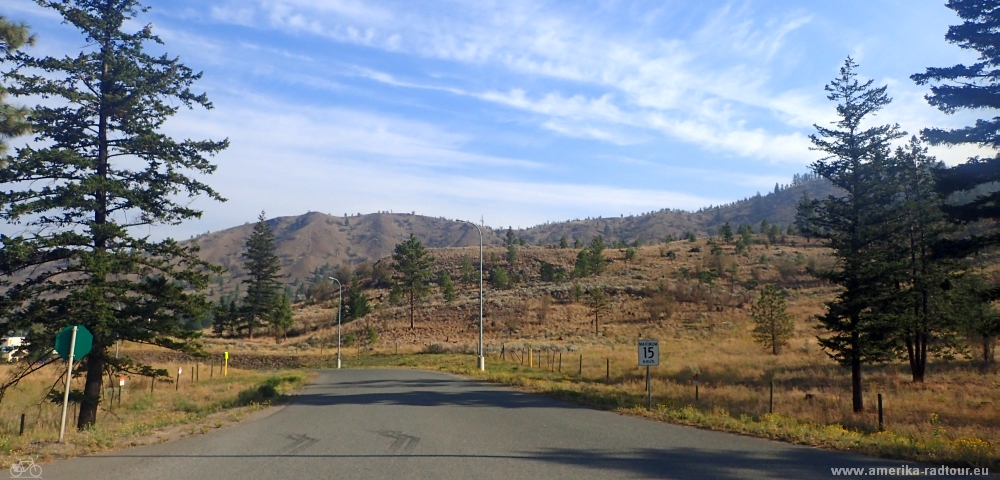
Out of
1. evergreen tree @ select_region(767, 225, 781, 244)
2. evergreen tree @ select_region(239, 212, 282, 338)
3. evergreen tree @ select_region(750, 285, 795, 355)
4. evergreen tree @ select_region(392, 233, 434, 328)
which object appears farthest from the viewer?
evergreen tree @ select_region(767, 225, 781, 244)

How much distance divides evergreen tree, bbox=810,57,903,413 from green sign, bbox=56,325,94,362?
22734 mm

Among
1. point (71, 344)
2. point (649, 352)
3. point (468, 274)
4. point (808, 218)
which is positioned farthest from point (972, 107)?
point (468, 274)

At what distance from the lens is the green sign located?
39.6 ft

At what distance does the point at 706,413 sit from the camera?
15906mm

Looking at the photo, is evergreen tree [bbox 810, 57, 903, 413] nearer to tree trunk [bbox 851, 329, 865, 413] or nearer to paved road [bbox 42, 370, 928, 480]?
tree trunk [bbox 851, 329, 865, 413]

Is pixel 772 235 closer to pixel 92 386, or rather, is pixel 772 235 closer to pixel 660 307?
pixel 660 307

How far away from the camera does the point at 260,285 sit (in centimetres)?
8238

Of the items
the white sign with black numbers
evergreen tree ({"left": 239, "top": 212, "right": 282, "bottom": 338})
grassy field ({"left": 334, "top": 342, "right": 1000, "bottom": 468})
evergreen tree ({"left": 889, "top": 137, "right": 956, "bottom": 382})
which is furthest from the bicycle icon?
evergreen tree ({"left": 239, "top": 212, "right": 282, "bottom": 338})

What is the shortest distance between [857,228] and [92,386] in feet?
88.3

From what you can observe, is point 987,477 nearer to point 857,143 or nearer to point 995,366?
point 857,143

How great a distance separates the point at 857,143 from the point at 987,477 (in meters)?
20.3

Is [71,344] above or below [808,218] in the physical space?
below

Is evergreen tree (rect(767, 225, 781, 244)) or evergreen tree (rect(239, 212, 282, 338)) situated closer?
evergreen tree (rect(239, 212, 282, 338))

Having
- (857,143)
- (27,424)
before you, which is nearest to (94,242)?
(27,424)
